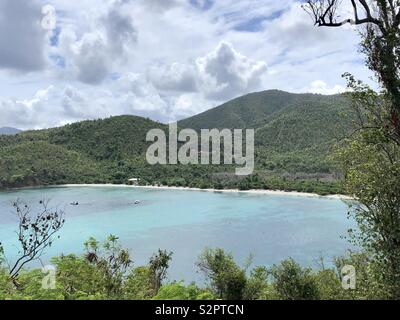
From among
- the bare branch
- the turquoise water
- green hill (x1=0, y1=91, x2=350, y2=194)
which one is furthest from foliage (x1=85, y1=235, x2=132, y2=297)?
green hill (x1=0, y1=91, x2=350, y2=194)

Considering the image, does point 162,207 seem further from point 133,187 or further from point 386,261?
point 386,261

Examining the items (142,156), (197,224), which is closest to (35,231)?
(197,224)

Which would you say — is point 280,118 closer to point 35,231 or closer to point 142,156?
point 142,156

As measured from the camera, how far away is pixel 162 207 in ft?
228

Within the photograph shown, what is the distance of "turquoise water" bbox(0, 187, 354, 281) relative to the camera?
40688 millimetres

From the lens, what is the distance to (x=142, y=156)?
10150cm

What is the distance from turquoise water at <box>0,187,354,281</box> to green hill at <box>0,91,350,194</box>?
709 centimetres

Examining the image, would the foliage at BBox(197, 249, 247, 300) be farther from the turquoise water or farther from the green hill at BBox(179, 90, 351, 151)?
the green hill at BBox(179, 90, 351, 151)

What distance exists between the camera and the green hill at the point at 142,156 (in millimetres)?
84694

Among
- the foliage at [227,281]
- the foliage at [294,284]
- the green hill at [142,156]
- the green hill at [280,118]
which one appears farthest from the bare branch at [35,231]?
the green hill at [280,118]

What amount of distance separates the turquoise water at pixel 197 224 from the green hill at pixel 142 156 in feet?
23.3

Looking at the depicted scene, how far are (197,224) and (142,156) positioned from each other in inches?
1913
